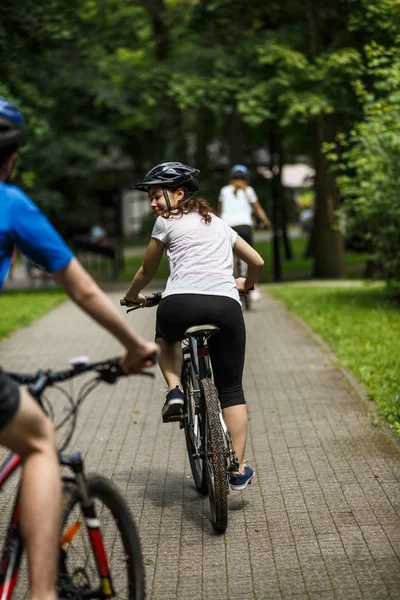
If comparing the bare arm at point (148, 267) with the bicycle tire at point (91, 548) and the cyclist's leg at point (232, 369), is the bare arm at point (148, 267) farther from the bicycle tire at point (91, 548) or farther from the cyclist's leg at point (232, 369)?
the bicycle tire at point (91, 548)

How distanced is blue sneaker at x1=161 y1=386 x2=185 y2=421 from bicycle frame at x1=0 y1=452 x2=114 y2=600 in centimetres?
222

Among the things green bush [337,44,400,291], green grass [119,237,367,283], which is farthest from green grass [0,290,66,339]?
green bush [337,44,400,291]

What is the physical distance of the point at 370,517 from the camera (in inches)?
229

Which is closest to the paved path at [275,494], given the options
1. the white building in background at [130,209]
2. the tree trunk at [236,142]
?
the tree trunk at [236,142]

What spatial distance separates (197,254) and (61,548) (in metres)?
2.47

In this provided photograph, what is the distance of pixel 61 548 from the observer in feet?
12.1

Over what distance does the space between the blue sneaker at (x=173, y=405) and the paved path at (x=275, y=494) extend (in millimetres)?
519

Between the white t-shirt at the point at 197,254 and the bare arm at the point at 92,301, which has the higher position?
the bare arm at the point at 92,301

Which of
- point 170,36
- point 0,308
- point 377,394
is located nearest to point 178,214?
point 377,394

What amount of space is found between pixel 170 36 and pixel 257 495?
2477 cm

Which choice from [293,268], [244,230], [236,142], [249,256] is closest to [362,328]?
[244,230]

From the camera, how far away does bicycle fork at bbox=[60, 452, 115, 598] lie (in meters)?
3.75

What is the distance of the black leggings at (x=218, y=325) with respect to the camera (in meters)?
5.82

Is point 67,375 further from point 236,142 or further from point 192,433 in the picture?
point 236,142
